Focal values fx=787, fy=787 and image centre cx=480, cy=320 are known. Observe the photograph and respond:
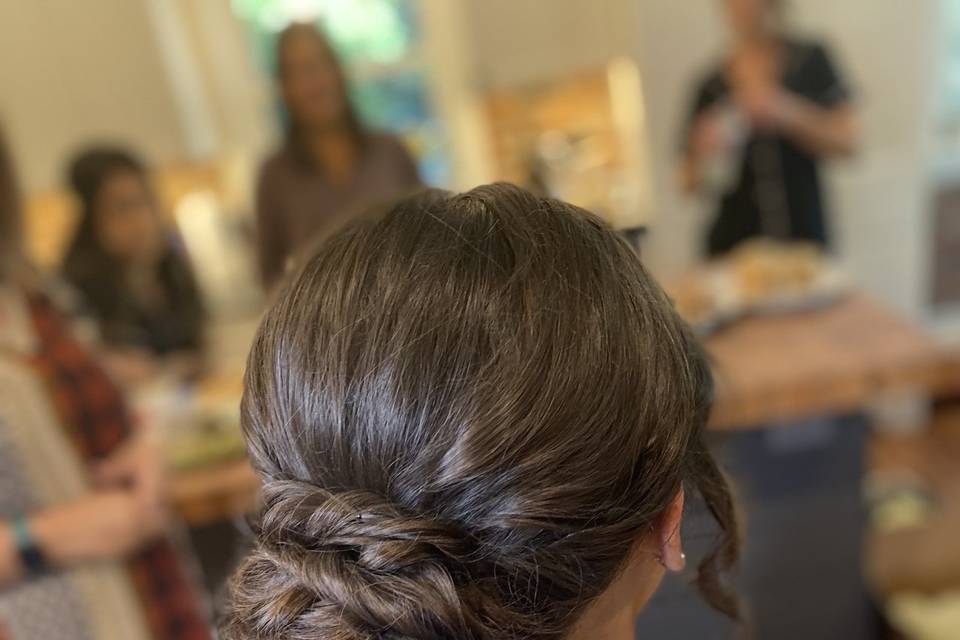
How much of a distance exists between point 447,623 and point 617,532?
4.1 inches

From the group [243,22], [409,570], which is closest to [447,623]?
[409,570]

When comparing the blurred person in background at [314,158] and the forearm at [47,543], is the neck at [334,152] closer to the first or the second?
the blurred person in background at [314,158]

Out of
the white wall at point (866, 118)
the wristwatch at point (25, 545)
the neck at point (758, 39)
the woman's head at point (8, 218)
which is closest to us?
the wristwatch at point (25, 545)

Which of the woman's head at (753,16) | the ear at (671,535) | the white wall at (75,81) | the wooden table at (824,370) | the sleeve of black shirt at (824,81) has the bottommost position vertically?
the wooden table at (824,370)

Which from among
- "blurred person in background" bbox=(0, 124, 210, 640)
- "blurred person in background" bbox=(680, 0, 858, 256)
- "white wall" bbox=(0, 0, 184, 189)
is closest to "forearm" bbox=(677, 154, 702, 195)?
"blurred person in background" bbox=(680, 0, 858, 256)

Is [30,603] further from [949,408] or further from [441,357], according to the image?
[949,408]

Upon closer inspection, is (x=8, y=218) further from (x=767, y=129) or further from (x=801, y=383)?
(x=767, y=129)

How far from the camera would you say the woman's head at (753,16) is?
5.64 feet

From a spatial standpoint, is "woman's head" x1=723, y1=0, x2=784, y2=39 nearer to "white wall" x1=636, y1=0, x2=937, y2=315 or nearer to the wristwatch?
"white wall" x1=636, y1=0, x2=937, y2=315

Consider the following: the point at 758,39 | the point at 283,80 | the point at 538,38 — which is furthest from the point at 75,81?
the point at 758,39

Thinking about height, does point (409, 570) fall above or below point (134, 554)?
above

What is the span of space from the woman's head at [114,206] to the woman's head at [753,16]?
134 centimetres

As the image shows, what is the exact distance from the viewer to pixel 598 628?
1.49ft

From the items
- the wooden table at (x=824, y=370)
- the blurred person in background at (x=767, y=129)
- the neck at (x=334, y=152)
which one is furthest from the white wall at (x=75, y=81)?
the wooden table at (x=824, y=370)
